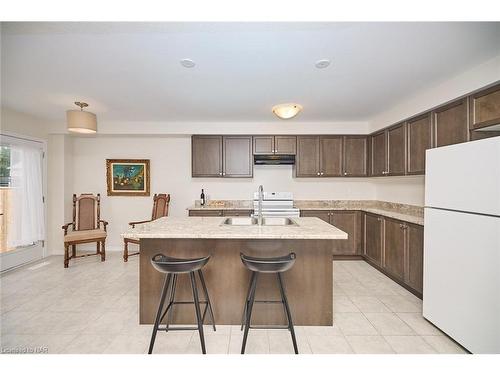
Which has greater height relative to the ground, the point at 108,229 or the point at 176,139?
the point at 176,139

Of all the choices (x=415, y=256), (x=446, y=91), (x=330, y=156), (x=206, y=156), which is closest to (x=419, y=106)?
(x=446, y=91)

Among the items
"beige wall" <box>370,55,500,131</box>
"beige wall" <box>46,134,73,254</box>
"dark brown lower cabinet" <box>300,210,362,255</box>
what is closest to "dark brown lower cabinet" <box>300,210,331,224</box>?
"dark brown lower cabinet" <box>300,210,362,255</box>

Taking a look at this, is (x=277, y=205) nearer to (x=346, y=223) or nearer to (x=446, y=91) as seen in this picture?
(x=346, y=223)

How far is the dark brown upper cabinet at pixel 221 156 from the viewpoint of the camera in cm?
438

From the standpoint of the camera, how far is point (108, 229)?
4.74 metres

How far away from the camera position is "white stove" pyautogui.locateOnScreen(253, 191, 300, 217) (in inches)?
166

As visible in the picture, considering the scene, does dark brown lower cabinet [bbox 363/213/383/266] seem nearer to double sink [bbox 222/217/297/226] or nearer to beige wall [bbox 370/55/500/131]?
beige wall [bbox 370/55/500/131]

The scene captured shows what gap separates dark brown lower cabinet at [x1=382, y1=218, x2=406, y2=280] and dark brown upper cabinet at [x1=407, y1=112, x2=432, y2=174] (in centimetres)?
76

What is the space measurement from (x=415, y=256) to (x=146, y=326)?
305 centimetres

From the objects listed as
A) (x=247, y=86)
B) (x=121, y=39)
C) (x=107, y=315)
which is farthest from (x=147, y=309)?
(x=247, y=86)

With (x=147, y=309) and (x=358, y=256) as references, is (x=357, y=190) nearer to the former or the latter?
(x=358, y=256)

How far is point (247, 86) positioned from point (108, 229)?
3.97m

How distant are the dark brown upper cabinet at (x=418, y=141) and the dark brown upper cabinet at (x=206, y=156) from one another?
2.95 m

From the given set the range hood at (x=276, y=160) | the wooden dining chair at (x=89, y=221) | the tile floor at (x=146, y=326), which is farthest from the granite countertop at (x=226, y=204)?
the tile floor at (x=146, y=326)
